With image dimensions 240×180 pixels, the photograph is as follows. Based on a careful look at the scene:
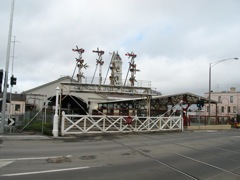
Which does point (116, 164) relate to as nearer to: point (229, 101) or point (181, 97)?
point (181, 97)

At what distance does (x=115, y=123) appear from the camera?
24594 mm

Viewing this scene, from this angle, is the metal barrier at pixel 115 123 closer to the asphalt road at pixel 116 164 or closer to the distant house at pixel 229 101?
the asphalt road at pixel 116 164

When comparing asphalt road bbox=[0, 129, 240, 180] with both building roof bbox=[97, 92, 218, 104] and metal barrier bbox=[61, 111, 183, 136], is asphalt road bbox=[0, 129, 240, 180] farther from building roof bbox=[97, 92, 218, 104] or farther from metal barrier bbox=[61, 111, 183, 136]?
building roof bbox=[97, 92, 218, 104]

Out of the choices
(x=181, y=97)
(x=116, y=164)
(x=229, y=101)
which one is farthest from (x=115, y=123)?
(x=229, y=101)

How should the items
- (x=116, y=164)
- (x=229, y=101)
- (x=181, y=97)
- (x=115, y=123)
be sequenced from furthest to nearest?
1. (x=229, y=101)
2. (x=181, y=97)
3. (x=115, y=123)
4. (x=116, y=164)

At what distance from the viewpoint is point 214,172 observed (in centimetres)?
963

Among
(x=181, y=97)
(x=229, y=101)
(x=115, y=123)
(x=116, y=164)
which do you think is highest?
(x=229, y=101)

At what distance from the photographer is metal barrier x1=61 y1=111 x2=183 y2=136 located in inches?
796

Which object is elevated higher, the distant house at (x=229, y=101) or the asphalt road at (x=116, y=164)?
the distant house at (x=229, y=101)

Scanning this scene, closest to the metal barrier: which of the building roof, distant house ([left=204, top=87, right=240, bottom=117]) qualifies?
the building roof

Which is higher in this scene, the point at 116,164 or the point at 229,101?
the point at 229,101

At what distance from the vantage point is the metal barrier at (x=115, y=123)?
66.3ft

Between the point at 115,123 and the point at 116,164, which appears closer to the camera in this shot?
the point at 116,164

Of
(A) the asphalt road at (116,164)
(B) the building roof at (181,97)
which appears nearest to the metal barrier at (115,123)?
(B) the building roof at (181,97)
